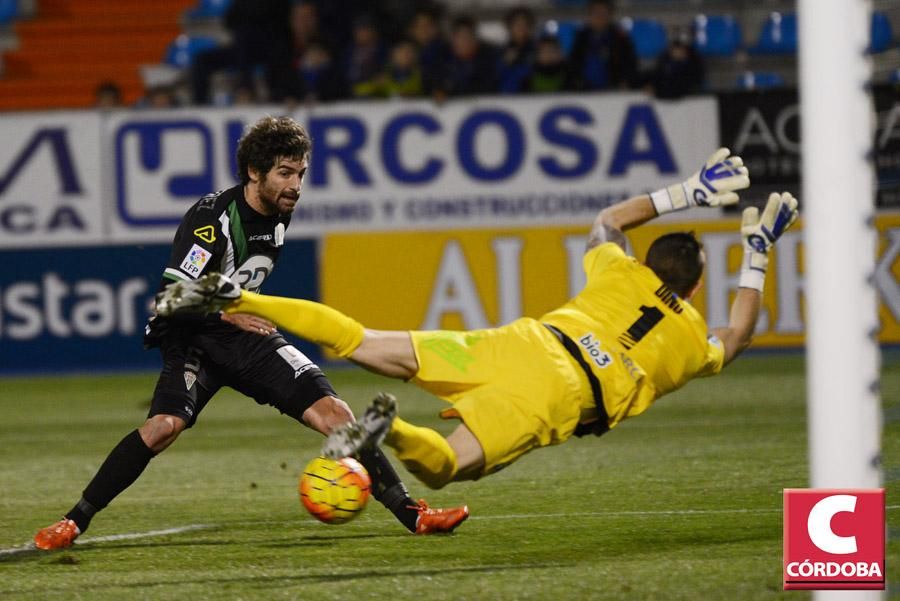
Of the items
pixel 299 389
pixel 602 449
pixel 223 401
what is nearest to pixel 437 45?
pixel 223 401

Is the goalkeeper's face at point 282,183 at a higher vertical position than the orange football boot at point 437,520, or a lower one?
higher

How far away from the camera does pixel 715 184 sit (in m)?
5.98

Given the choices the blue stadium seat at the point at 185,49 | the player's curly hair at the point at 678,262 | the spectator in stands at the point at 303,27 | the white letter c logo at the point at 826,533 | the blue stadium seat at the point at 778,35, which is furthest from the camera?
the blue stadium seat at the point at 185,49

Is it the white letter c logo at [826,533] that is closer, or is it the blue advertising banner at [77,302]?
the white letter c logo at [826,533]

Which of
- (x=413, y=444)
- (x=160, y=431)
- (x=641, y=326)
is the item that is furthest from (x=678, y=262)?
(x=160, y=431)

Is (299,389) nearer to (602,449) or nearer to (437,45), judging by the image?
(602,449)

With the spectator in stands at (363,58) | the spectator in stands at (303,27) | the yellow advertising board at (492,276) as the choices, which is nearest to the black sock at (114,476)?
the yellow advertising board at (492,276)

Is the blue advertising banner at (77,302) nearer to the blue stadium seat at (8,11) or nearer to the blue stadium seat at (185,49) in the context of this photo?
the blue stadium seat at (185,49)

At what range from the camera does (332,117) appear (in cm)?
1509

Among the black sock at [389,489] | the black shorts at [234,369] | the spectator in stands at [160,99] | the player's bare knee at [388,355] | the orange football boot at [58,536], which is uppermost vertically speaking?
the spectator in stands at [160,99]

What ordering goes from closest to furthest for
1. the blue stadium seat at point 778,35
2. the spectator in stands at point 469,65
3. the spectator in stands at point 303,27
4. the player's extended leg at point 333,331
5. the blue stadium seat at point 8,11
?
the player's extended leg at point 333,331 < the spectator in stands at point 469,65 < the spectator in stands at point 303,27 < the blue stadium seat at point 778,35 < the blue stadium seat at point 8,11

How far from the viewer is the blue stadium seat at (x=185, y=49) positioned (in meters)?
18.6

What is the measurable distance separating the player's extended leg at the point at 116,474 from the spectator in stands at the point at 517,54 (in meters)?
9.75

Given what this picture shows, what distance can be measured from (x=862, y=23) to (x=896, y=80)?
4.05 metres
